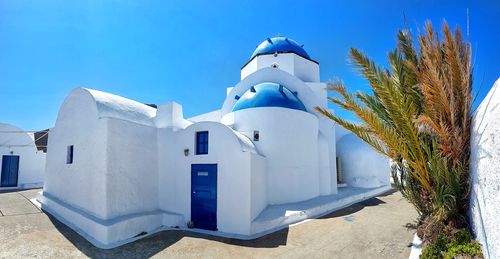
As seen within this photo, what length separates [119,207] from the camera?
362 inches

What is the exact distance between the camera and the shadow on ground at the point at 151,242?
24.7 feet

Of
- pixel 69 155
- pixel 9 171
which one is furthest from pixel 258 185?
pixel 9 171

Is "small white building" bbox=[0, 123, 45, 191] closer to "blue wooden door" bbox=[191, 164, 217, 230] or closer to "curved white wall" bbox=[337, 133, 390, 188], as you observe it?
"blue wooden door" bbox=[191, 164, 217, 230]

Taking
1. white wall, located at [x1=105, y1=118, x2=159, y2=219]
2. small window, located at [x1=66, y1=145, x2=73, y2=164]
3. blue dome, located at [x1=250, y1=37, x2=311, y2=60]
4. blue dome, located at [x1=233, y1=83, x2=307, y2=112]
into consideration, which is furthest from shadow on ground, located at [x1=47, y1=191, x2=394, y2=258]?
blue dome, located at [x1=250, y1=37, x2=311, y2=60]

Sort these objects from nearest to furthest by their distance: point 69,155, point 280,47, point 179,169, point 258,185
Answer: point 258,185 < point 179,169 < point 69,155 < point 280,47

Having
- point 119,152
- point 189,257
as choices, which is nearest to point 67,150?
point 119,152

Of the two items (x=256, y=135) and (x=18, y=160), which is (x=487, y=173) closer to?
(x=256, y=135)

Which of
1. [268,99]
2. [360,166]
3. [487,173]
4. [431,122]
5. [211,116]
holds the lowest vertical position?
[360,166]

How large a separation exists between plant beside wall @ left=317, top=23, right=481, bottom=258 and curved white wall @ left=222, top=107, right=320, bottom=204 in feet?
21.3

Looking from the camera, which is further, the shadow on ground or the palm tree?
the shadow on ground

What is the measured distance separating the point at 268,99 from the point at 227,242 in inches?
278

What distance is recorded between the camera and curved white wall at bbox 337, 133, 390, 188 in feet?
62.8

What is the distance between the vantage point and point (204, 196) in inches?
391

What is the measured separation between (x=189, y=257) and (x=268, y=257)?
82.7 inches
